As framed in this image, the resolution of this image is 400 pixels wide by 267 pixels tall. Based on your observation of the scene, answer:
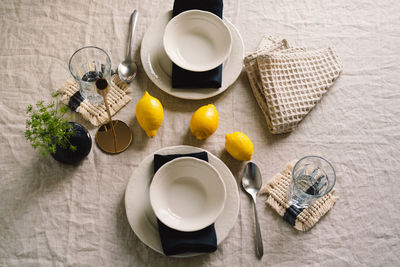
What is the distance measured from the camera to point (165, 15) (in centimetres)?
112

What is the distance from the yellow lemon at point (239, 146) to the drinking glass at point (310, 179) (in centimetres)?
14

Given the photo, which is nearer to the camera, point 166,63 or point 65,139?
point 65,139

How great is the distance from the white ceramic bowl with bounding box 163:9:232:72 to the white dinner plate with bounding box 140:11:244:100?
45 mm

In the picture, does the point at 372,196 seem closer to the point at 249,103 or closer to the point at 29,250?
the point at 249,103

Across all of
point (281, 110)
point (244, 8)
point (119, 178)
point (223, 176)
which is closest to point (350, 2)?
point (244, 8)

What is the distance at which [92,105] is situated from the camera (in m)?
1.03

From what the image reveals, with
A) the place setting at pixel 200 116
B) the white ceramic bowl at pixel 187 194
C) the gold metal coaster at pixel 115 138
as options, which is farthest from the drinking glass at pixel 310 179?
the gold metal coaster at pixel 115 138

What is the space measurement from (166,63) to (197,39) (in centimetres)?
12

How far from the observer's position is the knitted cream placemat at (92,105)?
102cm

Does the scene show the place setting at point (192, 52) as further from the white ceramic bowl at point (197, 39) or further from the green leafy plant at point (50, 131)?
the green leafy plant at point (50, 131)

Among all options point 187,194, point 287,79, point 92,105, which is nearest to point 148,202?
point 187,194

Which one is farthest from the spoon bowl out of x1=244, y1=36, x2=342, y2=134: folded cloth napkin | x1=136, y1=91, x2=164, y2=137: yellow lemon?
x1=244, y1=36, x2=342, y2=134: folded cloth napkin

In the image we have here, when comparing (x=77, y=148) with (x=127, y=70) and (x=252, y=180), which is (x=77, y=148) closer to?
(x=127, y=70)

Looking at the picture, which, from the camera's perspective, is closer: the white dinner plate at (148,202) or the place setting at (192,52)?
the white dinner plate at (148,202)
